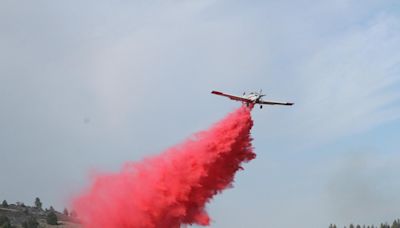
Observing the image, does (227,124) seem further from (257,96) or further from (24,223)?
(24,223)

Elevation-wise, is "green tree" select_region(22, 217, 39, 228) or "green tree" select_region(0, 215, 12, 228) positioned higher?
"green tree" select_region(22, 217, 39, 228)

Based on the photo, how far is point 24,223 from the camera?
184250 millimetres

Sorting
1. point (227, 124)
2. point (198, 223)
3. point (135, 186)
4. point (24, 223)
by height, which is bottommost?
point (198, 223)

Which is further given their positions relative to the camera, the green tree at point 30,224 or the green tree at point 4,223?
the green tree at point 30,224

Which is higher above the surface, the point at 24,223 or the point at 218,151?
the point at 24,223

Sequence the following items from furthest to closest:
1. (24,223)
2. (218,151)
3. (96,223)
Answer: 1. (24,223)
2. (96,223)
3. (218,151)

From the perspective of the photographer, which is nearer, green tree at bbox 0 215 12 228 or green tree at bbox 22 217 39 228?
green tree at bbox 0 215 12 228

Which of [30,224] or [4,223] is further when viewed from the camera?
[30,224]

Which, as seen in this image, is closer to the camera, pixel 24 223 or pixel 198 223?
pixel 198 223

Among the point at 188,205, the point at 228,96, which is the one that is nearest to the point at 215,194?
the point at 188,205

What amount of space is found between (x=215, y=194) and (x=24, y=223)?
456ft

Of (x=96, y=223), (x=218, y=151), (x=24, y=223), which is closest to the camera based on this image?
(x=218, y=151)

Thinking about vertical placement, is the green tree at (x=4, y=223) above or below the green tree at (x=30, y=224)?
below

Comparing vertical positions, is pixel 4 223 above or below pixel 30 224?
below
